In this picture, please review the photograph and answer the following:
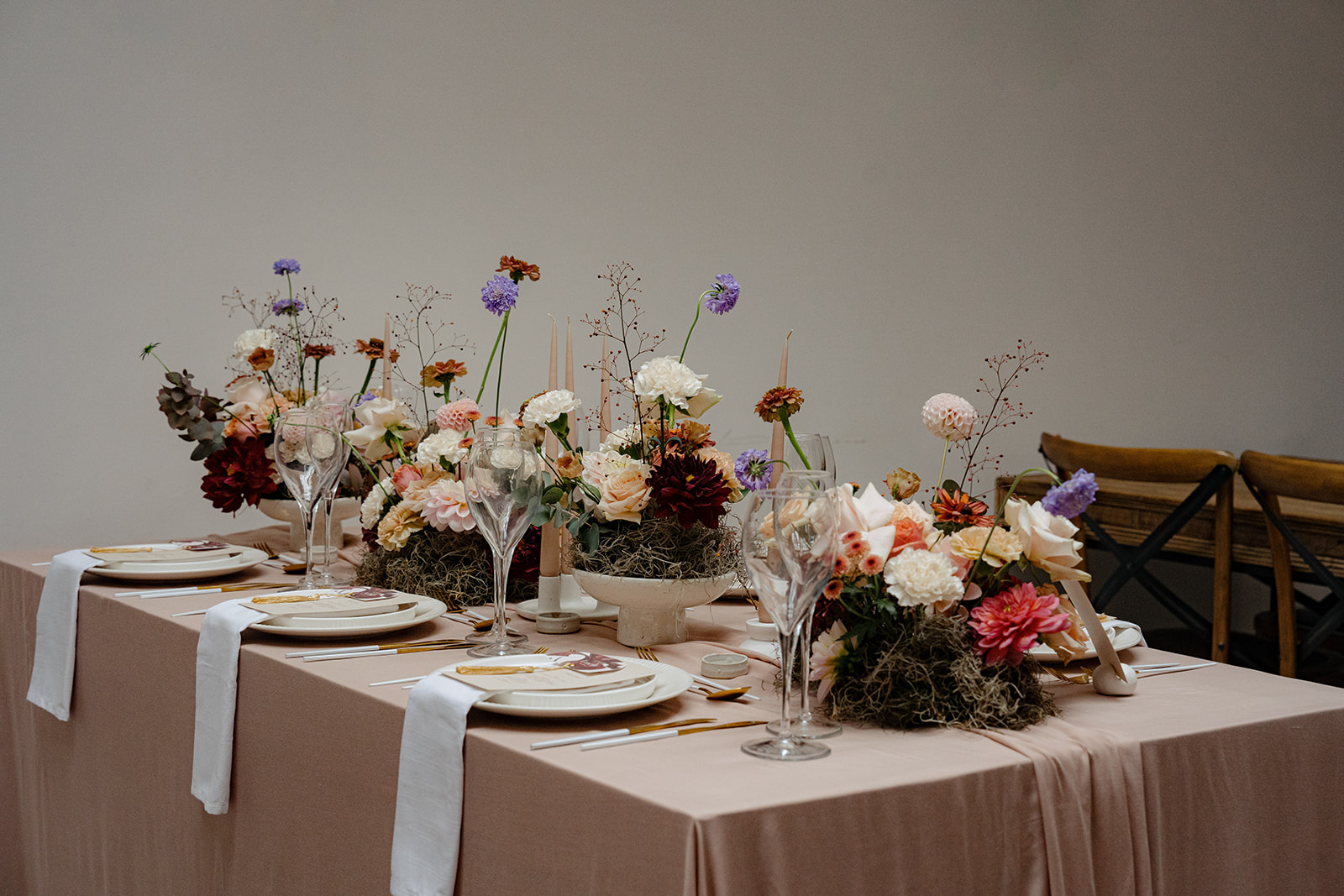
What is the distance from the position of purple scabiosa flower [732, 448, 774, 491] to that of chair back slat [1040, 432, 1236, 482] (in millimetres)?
1392

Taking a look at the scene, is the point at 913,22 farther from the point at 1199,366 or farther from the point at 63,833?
the point at 63,833

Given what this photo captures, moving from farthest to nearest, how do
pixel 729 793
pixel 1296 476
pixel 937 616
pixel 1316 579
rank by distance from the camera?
pixel 1316 579, pixel 1296 476, pixel 937 616, pixel 729 793

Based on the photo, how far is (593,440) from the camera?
3.27 m

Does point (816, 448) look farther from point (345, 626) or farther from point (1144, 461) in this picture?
point (1144, 461)

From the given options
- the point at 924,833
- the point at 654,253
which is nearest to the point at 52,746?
the point at 924,833

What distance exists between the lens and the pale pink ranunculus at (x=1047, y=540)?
1094 mm

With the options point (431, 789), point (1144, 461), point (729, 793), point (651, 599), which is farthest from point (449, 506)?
point (1144, 461)

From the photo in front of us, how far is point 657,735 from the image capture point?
1008mm

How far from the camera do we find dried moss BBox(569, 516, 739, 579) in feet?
A: 4.38

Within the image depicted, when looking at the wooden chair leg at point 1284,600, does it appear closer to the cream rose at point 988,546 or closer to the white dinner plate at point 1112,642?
the white dinner plate at point 1112,642

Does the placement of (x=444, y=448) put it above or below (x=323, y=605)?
above

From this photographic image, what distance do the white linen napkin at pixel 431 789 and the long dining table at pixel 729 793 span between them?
0.01 metres

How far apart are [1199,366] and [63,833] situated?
3866 mm

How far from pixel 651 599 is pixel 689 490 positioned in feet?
0.46
